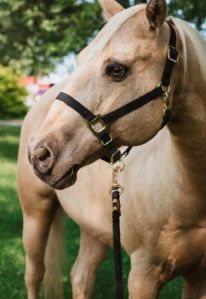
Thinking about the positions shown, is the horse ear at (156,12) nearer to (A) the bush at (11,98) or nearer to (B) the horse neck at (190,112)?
(B) the horse neck at (190,112)

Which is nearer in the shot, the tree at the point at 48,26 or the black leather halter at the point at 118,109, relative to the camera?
the black leather halter at the point at 118,109

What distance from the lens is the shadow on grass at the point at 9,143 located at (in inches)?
597

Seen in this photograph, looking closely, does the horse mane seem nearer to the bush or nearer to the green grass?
the green grass

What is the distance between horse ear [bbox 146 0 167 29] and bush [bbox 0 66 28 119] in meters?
26.0

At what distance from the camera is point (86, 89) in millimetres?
2410

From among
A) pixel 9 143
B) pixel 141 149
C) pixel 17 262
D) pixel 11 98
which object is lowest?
pixel 11 98

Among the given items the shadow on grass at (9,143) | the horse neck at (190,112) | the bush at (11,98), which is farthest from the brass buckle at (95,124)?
the bush at (11,98)

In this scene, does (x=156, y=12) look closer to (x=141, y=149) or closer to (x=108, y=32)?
(x=108, y=32)

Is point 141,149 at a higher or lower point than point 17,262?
higher

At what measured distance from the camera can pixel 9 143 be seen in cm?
1773

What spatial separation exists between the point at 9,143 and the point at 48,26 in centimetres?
416

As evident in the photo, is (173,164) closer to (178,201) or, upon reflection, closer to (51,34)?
(178,201)

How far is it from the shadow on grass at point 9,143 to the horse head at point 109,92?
39.8ft

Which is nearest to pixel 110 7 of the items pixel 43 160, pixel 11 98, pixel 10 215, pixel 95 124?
pixel 95 124
